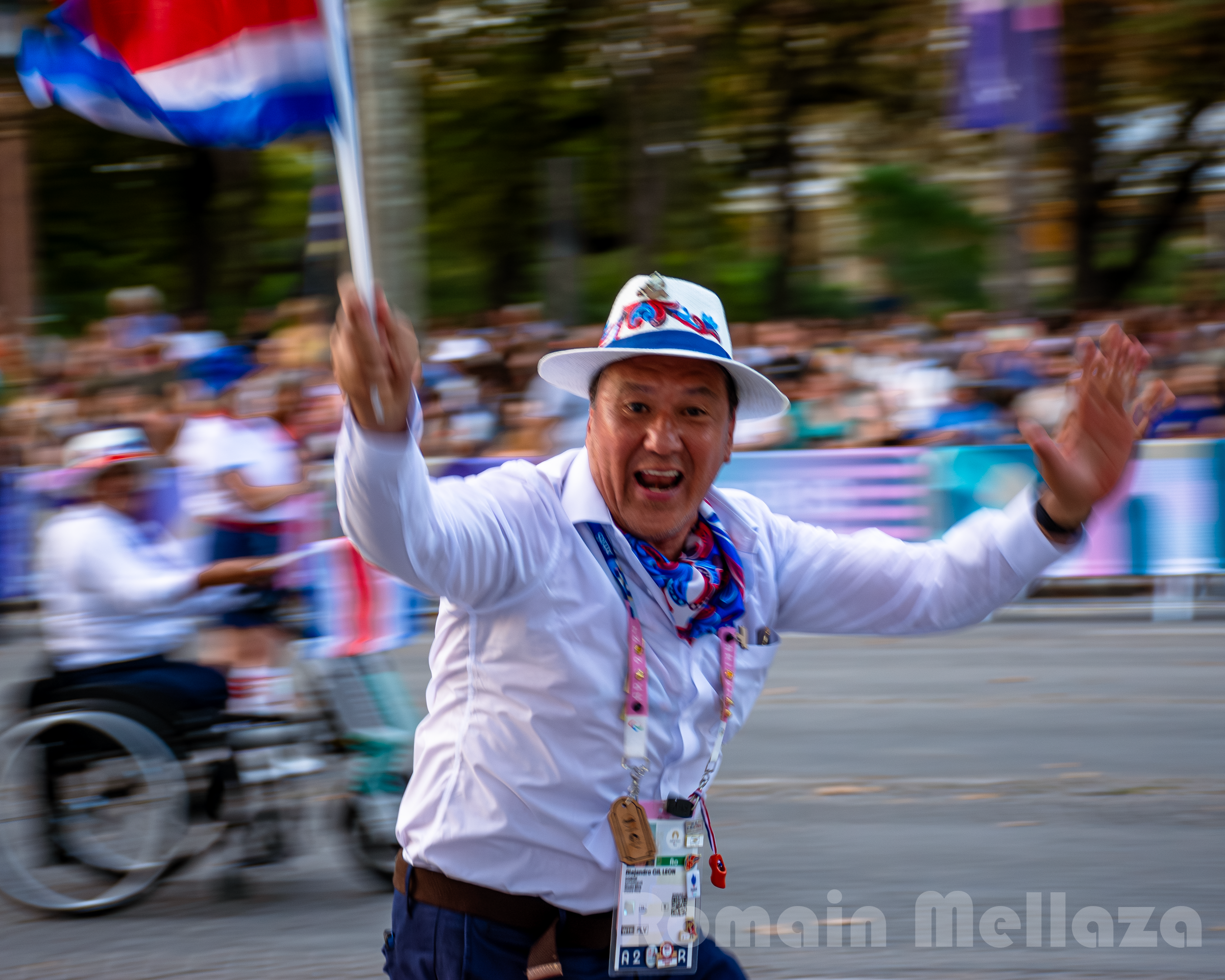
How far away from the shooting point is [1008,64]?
564 inches

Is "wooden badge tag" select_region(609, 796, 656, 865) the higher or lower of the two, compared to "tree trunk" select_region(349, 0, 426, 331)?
lower

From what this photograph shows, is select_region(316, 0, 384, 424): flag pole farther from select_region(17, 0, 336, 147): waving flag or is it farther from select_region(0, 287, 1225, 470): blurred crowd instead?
select_region(0, 287, 1225, 470): blurred crowd

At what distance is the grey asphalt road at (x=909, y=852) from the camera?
198 inches

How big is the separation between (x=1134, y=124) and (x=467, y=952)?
23.8 m

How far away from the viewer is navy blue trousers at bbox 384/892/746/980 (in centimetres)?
245

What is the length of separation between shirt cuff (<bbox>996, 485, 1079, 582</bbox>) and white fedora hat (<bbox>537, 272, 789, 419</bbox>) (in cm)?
48

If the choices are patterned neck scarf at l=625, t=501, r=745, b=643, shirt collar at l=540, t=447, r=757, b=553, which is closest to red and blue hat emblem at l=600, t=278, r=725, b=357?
shirt collar at l=540, t=447, r=757, b=553

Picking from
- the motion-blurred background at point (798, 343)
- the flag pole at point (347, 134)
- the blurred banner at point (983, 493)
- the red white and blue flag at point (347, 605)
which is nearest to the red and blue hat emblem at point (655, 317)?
the flag pole at point (347, 134)

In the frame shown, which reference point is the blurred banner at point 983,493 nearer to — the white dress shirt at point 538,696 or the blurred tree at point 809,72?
the white dress shirt at point 538,696

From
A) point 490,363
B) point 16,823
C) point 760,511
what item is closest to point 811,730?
point 16,823

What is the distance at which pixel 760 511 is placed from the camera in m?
2.86

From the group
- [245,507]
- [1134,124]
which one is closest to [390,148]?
[245,507]

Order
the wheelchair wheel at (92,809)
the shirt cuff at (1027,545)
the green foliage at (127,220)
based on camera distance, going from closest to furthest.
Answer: the shirt cuff at (1027,545)
the wheelchair wheel at (92,809)
the green foliage at (127,220)

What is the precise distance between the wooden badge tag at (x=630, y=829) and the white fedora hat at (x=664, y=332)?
28.7 inches
